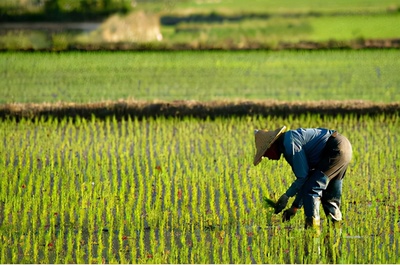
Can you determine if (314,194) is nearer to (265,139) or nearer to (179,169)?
(265,139)

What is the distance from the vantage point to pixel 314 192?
5.55m

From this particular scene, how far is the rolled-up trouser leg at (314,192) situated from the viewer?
5.53 meters

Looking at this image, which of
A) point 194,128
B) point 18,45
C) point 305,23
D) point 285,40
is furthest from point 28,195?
point 305,23

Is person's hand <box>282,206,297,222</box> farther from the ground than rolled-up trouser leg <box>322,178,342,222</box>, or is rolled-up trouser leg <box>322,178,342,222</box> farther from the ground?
rolled-up trouser leg <box>322,178,342,222</box>

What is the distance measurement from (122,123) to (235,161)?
6.58ft

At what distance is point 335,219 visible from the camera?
5.78 meters

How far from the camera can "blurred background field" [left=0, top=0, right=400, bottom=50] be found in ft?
45.3

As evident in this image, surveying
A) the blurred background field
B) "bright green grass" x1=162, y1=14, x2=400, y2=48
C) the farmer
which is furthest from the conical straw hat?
"bright green grass" x1=162, y1=14, x2=400, y2=48

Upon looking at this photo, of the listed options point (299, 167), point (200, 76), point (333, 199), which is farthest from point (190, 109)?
point (299, 167)

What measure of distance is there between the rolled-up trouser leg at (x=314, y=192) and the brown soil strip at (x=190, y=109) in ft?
13.7

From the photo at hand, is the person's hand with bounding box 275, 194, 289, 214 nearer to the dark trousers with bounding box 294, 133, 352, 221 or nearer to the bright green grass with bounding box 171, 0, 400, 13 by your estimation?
the dark trousers with bounding box 294, 133, 352, 221

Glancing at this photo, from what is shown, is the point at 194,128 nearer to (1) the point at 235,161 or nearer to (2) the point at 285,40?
(1) the point at 235,161

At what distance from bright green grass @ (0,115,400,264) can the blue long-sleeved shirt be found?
392 millimetres

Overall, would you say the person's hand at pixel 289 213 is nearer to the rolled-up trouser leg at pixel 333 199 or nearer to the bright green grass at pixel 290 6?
the rolled-up trouser leg at pixel 333 199
